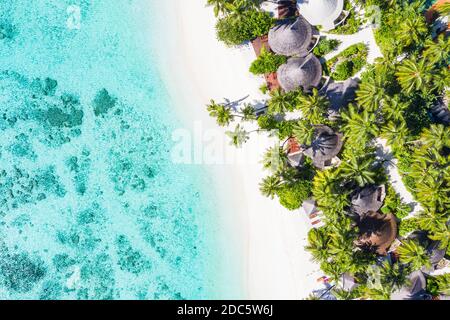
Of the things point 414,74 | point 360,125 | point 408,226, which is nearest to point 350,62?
point 414,74

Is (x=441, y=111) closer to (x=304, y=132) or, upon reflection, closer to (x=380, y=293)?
(x=304, y=132)

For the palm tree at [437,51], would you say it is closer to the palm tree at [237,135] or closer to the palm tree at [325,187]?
the palm tree at [325,187]

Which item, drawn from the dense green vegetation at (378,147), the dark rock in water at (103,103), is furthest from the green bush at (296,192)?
the dark rock in water at (103,103)

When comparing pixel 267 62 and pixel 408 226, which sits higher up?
pixel 267 62

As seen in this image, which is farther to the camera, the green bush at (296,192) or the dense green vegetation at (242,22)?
the green bush at (296,192)

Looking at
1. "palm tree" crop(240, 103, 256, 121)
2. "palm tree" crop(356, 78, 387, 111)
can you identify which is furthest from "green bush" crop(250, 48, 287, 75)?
"palm tree" crop(356, 78, 387, 111)

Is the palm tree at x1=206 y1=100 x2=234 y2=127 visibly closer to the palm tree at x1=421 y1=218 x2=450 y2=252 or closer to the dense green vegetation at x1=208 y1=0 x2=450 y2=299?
the dense green vegetation at x1=208 y1=0 x2=450 y2=299
